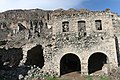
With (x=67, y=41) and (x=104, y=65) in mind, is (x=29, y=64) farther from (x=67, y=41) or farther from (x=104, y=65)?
(x=104, y=65)

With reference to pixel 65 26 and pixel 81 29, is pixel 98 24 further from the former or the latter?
pixel 65 26

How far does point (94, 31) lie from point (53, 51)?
4582 millimetres

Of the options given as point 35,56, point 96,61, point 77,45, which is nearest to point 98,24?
point 77,45

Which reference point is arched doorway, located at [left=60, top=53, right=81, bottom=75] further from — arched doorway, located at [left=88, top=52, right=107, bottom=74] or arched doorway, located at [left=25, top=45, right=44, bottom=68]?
arched doorway, located at [left=25, top=45, right=44, bottom=68]

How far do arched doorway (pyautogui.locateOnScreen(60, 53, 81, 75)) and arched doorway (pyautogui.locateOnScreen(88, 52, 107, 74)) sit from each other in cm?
128

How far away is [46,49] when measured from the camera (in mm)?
23234

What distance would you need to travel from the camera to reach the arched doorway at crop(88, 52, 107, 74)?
23.6m

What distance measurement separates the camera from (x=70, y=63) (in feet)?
82.2

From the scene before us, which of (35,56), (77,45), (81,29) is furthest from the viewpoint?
(35,56)

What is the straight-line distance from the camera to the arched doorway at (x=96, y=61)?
23578 millimetres

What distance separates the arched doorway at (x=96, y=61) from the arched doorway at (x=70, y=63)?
1.28m

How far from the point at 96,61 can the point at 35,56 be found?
7195 millimetres

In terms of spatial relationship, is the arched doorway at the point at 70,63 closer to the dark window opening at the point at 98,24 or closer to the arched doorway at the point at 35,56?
the arched doorway at the point at 35,56

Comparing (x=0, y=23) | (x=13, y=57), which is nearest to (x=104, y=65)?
(x=13, y=57)
